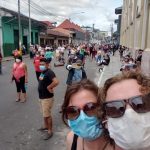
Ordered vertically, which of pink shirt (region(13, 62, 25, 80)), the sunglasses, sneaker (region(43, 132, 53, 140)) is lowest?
sneaker (region(43, 132, 53, 140))

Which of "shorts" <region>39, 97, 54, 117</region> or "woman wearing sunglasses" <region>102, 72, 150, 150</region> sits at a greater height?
"woman wearing sunglasses" <region>102, 72, 150, 150</region>

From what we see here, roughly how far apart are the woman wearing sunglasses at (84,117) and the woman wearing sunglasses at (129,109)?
0.28 m

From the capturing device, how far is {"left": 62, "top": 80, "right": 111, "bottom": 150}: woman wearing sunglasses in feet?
7.37

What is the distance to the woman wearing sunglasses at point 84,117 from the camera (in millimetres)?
2247

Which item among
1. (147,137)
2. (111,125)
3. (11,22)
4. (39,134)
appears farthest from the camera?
(11,22)

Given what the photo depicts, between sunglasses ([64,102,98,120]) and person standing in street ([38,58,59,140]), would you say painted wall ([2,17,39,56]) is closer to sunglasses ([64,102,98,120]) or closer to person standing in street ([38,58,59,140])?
person standing in street ([38,58,59,140])

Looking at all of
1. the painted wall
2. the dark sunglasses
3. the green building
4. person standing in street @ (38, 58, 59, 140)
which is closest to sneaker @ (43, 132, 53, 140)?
person standing in street @ (38, 58, 59, 140)

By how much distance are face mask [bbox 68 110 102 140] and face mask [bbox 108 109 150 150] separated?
44 cm

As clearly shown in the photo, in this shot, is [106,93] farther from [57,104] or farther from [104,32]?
[104,32]

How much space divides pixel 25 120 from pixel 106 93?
6326mm

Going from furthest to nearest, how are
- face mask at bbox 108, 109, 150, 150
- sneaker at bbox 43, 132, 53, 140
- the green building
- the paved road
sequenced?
1. the green building
2. sneaker at bbox 43, 132, 53, 140
3. the paved road
4. face mask at bbox 108, 109, 150, 150

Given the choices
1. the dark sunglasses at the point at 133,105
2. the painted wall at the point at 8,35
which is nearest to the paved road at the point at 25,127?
the dark sunglasses at the point at 133,105

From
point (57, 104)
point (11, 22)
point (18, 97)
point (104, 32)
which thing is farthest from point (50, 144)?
point (104, 32)

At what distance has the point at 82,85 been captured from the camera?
2.44 m
